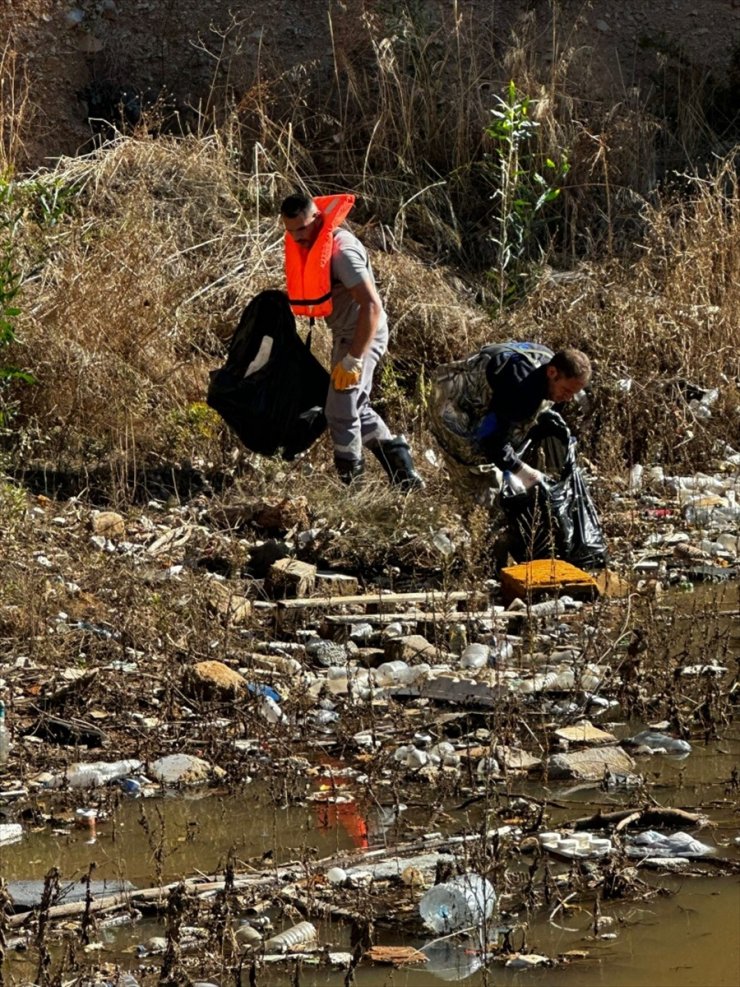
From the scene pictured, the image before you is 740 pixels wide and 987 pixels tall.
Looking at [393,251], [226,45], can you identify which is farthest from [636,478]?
[226,45]

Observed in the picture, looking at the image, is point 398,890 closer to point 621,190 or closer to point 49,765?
point 49,765

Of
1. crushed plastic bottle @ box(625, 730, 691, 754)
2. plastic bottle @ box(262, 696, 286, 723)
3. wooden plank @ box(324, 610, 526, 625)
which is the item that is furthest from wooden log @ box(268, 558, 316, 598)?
crushed plastic bottle @ box(625, 730, 691, 754)

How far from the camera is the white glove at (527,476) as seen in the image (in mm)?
7438

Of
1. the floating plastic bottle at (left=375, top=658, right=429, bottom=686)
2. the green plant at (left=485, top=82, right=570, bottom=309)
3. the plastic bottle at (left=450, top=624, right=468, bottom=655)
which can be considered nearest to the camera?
the floating plastic bottle at (left=375, top=658, right=429, bottom=686)

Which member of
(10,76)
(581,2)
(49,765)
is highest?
(581,2)

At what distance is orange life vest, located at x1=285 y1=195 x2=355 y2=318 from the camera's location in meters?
7.99

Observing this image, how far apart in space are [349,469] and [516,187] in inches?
123

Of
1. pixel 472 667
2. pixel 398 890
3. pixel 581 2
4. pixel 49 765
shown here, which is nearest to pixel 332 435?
pixel 472 667

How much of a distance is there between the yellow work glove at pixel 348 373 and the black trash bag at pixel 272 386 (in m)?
0.38

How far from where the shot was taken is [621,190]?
1213 centimetres

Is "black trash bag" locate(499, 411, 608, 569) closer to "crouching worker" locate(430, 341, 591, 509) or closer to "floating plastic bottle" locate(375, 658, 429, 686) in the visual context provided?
"crouching worker" locate(430, 341, 591, 509)

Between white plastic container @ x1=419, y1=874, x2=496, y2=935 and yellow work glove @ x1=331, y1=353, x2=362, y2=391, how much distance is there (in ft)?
13.6

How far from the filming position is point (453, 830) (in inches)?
191

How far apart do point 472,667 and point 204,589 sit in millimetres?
1165
